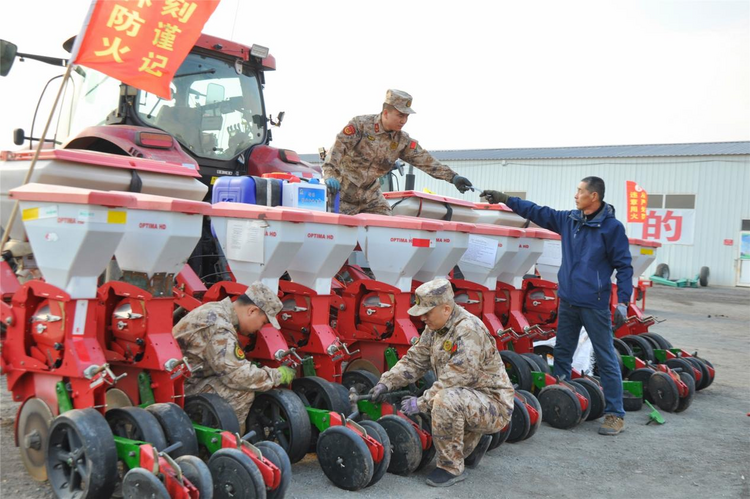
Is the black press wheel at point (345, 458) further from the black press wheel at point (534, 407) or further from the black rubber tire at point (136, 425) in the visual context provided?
the black press wheel at point (534, 407)

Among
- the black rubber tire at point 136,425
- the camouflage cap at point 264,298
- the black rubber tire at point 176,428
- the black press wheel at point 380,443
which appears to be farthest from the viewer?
the camouflage cap at point 264,298

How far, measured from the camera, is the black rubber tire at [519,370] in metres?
5.70

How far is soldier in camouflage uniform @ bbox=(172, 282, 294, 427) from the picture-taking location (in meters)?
4.04

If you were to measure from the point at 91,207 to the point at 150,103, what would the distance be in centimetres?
308

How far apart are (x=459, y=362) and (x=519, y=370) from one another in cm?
164

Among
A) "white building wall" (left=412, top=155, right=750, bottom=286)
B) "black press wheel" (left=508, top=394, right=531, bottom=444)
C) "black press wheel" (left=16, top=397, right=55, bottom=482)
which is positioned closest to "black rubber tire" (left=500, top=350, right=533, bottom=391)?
"black press wheel" (left=508, top=394, right=531, bottom=444)

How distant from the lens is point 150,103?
20.6 ft

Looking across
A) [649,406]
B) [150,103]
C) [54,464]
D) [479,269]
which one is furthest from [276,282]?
[649,406]

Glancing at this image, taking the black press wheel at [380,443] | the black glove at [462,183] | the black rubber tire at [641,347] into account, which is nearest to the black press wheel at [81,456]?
the black press wheel at [380,443]

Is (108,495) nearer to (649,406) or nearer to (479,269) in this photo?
(479,269)

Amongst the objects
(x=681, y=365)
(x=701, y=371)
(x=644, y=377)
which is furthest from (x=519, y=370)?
(x=701, y=371)

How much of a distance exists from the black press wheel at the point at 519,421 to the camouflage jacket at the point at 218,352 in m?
1.73

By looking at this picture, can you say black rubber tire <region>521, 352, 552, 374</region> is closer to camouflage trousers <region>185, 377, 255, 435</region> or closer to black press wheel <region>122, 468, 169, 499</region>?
camouflage trousers <region>185, 377, 255, 435</region>

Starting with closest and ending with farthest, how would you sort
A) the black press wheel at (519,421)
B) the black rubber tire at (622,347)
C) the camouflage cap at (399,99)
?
the black press wheel at (519,421)
the camouflage cap at (399,99)
the black rubber tire at (622,347)
